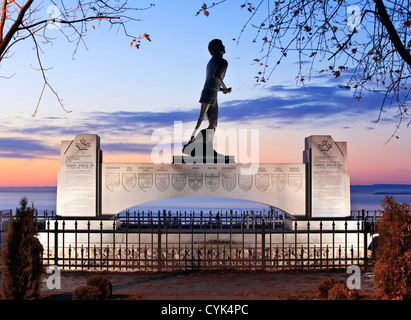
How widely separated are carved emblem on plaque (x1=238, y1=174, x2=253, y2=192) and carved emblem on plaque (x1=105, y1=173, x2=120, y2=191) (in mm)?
4524

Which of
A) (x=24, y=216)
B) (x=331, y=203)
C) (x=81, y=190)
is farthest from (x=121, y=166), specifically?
(x=24, y=216)

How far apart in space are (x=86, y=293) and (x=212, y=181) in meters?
10.1

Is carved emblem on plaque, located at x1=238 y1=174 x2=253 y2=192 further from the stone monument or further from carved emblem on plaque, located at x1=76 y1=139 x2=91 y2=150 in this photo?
carved emblem on plaque, located at x1=76 y1=139 x2=91 y2=150

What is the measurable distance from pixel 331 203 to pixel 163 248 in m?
6.45

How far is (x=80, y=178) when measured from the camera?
667 inches

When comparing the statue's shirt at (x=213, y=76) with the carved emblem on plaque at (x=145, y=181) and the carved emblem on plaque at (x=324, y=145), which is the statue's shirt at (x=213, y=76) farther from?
the carved emblem on plaque at (x=324, y=145)

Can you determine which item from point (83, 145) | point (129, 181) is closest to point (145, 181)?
point (129, 181)

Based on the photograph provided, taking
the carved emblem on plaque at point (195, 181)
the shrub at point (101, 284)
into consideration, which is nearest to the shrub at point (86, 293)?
the shrub at point (101, 284)

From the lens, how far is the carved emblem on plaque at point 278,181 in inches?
677

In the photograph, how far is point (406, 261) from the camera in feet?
24.2

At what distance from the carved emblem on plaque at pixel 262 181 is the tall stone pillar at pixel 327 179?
158 centimetres

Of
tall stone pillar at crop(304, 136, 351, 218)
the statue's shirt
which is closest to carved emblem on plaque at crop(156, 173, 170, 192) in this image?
the statue's shirt

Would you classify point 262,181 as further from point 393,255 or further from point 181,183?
point 393,255
